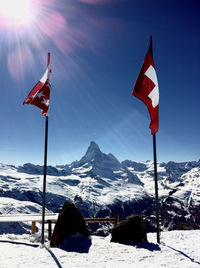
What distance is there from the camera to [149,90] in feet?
44.0

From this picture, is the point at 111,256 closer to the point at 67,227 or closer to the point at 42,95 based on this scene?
the point at 67,227

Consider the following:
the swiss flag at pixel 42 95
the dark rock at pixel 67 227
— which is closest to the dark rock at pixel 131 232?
the dark rock at pixel 67 227

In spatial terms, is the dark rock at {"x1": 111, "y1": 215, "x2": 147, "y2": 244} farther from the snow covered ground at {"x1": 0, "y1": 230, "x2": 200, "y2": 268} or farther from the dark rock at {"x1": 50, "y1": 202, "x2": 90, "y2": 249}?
the dark rock at {"x1": 50, "y1": 202, "x2": 90, "y2": 249}

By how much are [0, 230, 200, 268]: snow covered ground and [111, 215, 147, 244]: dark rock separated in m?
0.57

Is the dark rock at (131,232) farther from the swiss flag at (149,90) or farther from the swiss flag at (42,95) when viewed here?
the swiss flag at (42,95)

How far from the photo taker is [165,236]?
1449cm

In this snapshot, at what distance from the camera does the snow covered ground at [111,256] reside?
903 centimetres

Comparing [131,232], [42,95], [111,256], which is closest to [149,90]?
[42,95]

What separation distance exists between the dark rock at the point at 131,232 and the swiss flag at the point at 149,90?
213 inches

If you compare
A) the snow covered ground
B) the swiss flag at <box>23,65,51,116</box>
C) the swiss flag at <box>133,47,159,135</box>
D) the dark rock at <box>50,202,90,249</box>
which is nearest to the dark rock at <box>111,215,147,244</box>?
the snow covered ground

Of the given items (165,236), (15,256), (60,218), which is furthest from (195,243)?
(15,256)

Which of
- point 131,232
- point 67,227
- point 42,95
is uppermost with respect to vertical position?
point 42,95

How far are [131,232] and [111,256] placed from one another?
2.82 m

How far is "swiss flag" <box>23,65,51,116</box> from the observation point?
14.1 metres
